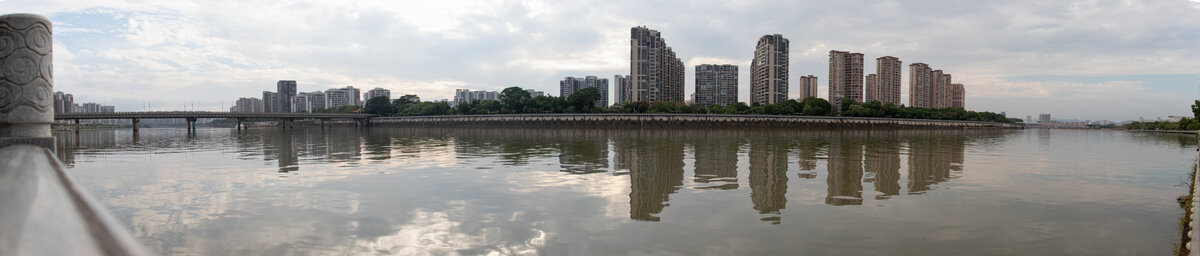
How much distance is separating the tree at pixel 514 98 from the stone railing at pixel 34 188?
13872 cm

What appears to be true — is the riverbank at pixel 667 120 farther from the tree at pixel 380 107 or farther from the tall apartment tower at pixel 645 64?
the tall apartment tower at pixel 645 64

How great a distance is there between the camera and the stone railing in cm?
215

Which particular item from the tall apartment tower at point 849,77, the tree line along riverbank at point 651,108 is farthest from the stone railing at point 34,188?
the tall apartment tower at point 849,77

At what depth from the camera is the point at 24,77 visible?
29.3ft

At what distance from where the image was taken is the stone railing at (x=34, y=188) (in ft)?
7.05

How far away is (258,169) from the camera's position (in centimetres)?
2114

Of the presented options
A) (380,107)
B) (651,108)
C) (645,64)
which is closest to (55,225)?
(651,108)

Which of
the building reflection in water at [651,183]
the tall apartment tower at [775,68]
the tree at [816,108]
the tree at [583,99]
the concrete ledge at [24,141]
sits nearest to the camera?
the concrete ledge at [24,141]

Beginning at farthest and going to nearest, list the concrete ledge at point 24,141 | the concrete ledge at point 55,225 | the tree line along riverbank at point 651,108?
the tree line along riverbank at point 651,108, the concrete ledge at point 24,141, the concrete ledge at point 55,225

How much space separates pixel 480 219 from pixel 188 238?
470 centimetres

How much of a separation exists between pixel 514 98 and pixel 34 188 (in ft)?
484

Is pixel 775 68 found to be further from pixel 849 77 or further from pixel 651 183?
pixel 651 183

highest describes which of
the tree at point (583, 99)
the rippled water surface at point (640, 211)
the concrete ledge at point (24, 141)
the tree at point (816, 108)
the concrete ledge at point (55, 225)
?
the tree at point (583, 99)

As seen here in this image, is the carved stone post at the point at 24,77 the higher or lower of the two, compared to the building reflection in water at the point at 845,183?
higher
